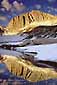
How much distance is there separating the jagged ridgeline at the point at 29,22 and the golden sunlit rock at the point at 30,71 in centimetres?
27

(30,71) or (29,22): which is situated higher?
(29,22)

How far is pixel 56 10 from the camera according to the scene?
175cm

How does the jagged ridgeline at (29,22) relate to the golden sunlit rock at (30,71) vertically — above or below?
above

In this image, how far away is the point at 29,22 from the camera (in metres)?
1.75

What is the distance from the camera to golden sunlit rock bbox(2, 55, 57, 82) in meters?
1.69

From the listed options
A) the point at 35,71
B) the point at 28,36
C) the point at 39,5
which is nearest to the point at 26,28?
the point at 28,36

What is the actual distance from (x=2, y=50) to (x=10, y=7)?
38 centimetres

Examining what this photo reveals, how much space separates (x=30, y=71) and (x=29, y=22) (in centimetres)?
42

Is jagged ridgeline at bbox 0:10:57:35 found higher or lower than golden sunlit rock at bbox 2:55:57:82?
higher

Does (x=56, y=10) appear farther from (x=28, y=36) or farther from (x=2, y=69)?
(x=2, y=69)

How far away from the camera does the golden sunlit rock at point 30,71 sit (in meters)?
1.69

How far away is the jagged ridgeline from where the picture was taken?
174 cm

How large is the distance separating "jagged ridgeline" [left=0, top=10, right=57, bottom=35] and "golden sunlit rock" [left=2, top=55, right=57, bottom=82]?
269 mm

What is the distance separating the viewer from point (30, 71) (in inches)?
66.7
